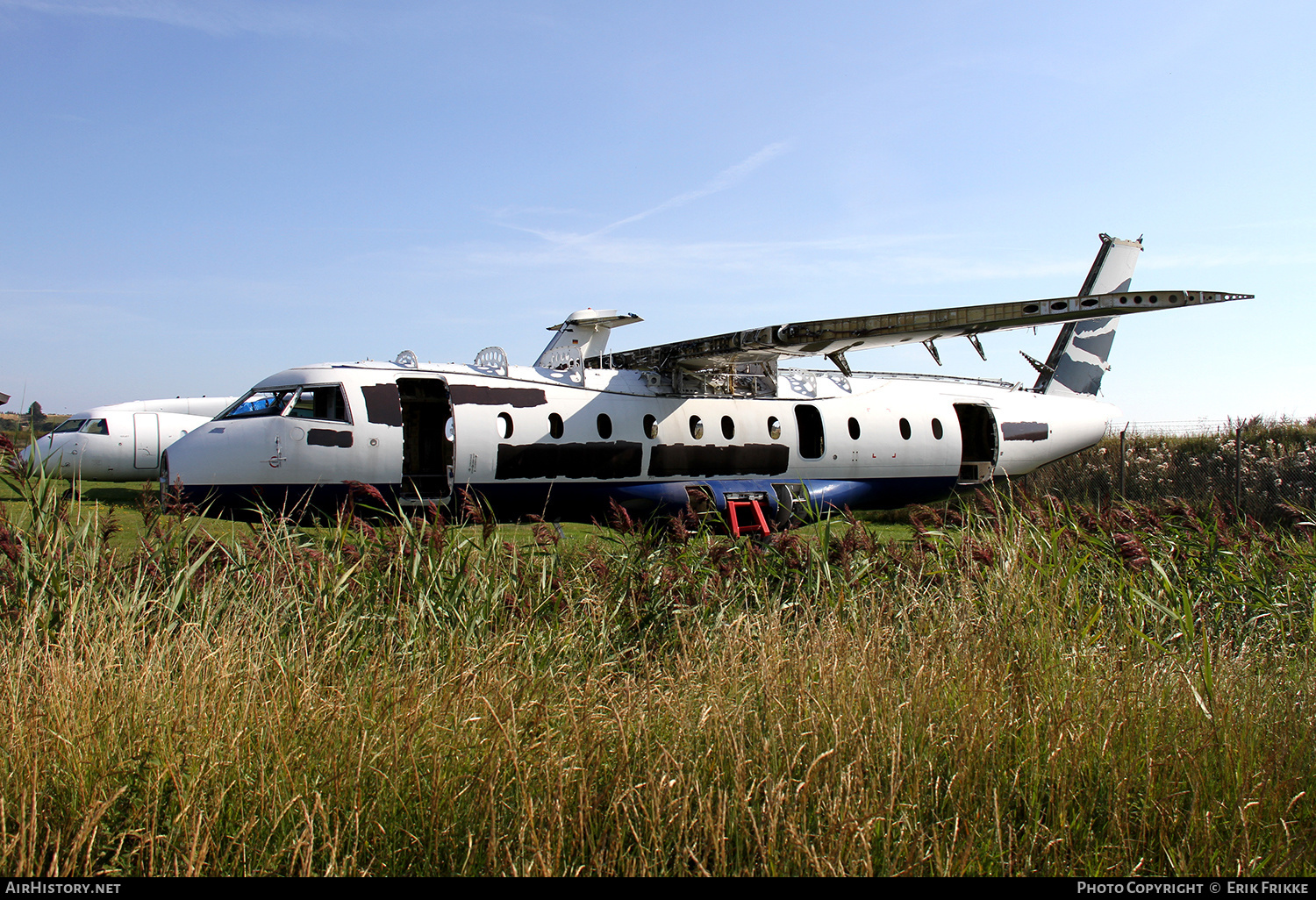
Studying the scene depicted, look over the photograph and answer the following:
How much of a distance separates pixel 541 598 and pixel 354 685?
1562mm

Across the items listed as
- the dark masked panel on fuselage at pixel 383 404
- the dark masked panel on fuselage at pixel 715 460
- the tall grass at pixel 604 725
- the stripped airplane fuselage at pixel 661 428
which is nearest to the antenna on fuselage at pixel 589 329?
the stripped airplane fuselage at pixel 661 428

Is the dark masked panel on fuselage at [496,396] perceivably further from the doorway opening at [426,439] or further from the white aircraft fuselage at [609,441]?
the doorway opening at [426,439]

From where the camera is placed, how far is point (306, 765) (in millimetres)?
2873

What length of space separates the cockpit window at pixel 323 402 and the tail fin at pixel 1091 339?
1360 cm

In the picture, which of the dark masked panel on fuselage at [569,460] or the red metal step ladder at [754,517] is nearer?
the dark masked panel on fuselage at [569,460]

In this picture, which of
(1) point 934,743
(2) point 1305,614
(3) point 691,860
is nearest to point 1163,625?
(2) point 1305,614

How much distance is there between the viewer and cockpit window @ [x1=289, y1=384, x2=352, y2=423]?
10.4m

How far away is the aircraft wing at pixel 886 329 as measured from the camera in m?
9.11

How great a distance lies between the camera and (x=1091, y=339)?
54.2 ft

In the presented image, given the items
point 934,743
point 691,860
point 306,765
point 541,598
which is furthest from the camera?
point 541,598

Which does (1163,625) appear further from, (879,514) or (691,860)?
(879,514)

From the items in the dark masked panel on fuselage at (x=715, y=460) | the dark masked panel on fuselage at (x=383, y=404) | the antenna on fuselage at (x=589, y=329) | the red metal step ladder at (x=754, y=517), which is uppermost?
the antenna on fuselage at (x=589, y=329)

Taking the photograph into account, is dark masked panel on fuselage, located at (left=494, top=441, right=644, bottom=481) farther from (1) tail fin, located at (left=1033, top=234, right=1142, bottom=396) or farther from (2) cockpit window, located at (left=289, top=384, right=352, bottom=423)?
(1) tail fin, located at (left=1033, top=234, right=1142, bottom=396)

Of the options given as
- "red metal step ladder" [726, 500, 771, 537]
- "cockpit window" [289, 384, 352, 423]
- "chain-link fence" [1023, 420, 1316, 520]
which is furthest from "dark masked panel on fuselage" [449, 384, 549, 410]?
Answer: "chain-link fence" [1023, 420, 1316, 520]
